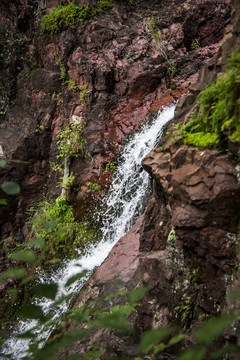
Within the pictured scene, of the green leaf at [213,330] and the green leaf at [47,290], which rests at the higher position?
the green leaf at [47,290]

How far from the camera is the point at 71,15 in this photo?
9148 millimetres

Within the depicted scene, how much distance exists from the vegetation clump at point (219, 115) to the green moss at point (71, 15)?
821 centimetres

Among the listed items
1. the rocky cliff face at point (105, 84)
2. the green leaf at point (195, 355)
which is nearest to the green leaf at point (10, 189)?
the green leaf at point (195, 355)

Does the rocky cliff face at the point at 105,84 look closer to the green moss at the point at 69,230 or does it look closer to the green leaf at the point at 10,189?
the green moss at the point at 69,230

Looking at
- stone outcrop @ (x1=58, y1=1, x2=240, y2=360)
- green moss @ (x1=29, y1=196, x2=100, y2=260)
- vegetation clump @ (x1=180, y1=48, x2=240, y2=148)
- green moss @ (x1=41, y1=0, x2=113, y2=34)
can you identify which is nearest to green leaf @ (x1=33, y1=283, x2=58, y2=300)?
stone outcrop @ (x1=58, y1=1, x2=240, y2=360)

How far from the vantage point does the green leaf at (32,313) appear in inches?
48.7

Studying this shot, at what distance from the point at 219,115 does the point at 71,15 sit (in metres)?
8.82

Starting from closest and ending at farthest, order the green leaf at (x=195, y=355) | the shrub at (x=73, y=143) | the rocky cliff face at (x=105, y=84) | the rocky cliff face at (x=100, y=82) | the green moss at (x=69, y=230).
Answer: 1. the green leaf at (x=195, y=355)
2. the rocky cliff face at (x=105, y=84)
3. the green moss at (x=69, y=230)
4. the shrub at (x=73, y=143)
5. the rocky cliff face at (x=100, y=82)

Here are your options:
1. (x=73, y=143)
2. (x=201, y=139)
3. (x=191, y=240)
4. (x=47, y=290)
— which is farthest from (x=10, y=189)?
(x=73, y=143)

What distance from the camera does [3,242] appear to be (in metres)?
8.09

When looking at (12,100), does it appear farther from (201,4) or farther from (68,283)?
(68,283)

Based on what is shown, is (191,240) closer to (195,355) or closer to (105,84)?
(195,355)

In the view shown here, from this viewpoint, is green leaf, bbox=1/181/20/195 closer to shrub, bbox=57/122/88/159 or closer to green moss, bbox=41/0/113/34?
shrub, bbox=57/122/88/159

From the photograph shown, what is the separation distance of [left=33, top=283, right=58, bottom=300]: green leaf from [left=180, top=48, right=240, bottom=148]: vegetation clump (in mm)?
1751
